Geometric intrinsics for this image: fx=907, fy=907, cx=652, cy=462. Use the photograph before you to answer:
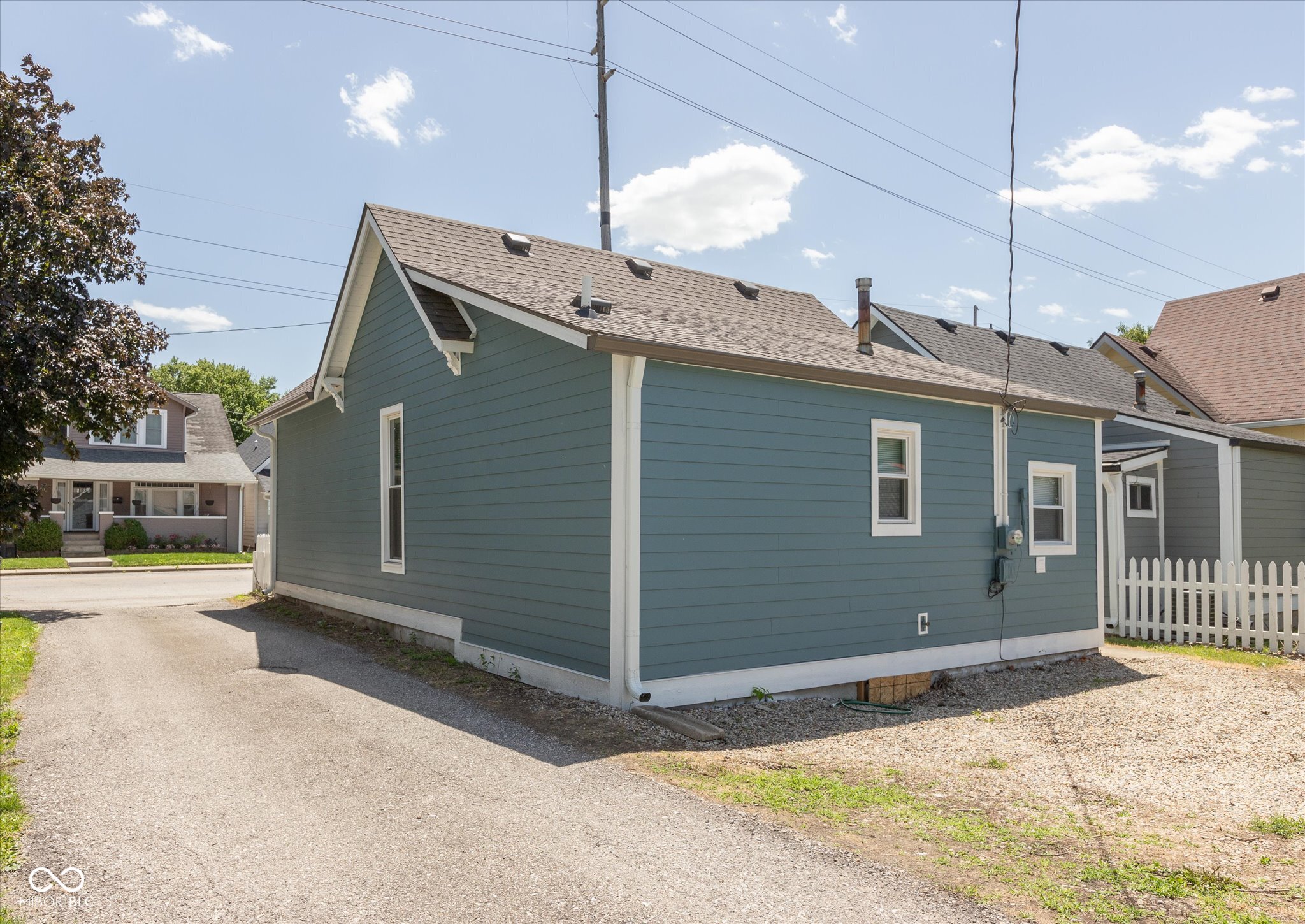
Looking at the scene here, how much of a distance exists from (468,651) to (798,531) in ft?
13.2

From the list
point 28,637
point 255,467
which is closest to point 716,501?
point 28,637

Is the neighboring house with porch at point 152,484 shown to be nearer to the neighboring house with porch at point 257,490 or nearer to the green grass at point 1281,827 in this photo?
the neighboring house with porch at point 257,490

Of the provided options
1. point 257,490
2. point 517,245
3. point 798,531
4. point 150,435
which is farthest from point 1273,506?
point 257,490

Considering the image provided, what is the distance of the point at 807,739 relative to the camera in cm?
753

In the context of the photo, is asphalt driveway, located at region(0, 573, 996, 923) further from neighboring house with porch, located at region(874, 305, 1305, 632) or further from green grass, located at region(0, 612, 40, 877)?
neighboring house with porch, located at region(874, 305, 1305, 632)

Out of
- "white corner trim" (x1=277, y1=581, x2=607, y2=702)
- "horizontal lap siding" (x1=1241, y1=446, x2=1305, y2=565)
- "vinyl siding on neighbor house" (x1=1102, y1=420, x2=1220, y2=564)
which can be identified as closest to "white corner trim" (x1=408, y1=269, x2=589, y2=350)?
"white corner trim" (x1=277, y1=581, x2=607, y2=702)

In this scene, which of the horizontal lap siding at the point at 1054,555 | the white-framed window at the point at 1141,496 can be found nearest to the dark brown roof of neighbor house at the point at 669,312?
the horizontal lap siding at the point at 1054,555

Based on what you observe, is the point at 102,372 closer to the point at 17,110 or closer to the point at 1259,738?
the point at 17,110

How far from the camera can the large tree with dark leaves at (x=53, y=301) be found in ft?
47.9

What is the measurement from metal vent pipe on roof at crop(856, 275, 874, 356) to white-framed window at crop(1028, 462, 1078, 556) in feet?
8.40

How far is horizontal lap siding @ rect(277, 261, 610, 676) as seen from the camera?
8.23 m

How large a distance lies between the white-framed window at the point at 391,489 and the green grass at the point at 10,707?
13.9 ft

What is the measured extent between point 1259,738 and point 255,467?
4244cm

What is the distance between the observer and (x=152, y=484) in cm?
3397
